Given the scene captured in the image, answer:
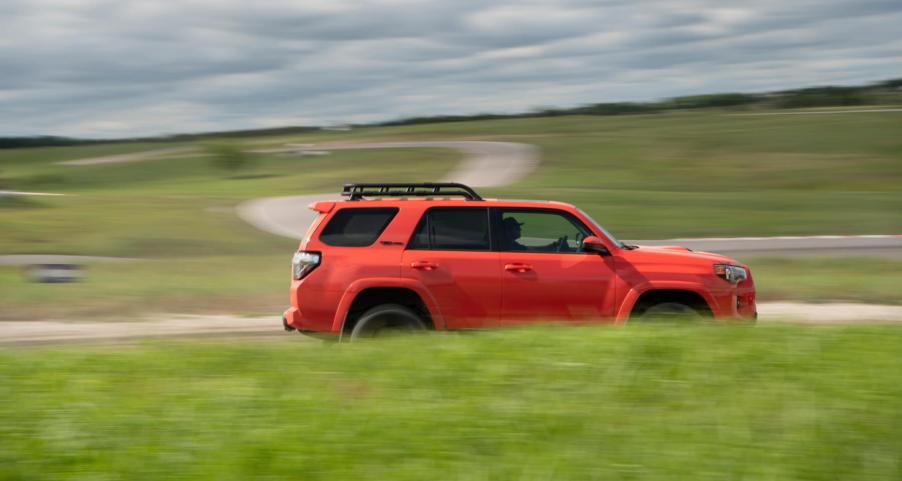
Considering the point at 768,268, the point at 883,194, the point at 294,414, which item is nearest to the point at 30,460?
the point at 294,414

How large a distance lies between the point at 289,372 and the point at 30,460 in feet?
4.94

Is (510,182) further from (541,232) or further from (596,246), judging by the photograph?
(596,246)

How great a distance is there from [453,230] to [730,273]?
2519 mm

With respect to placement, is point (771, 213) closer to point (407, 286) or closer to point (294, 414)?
point (407, 286)

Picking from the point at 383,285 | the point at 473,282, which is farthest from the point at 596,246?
the point at 383,285

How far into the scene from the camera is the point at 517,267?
8.34 m

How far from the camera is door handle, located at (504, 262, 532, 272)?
8.34 meters

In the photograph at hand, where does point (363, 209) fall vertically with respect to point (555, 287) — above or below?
above

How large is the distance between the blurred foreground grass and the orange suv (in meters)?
2.59

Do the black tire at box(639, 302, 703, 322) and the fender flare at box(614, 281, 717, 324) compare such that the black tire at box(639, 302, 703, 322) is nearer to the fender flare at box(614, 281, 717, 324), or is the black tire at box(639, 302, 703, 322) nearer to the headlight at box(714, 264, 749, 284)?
the fender flare at box(614, 281, 717, 324)

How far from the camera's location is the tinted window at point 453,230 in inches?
334

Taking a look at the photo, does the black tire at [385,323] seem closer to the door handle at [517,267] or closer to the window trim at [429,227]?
the window trim at [429,227]

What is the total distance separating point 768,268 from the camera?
1788 centimetres

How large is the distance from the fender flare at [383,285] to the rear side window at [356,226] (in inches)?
15.6
